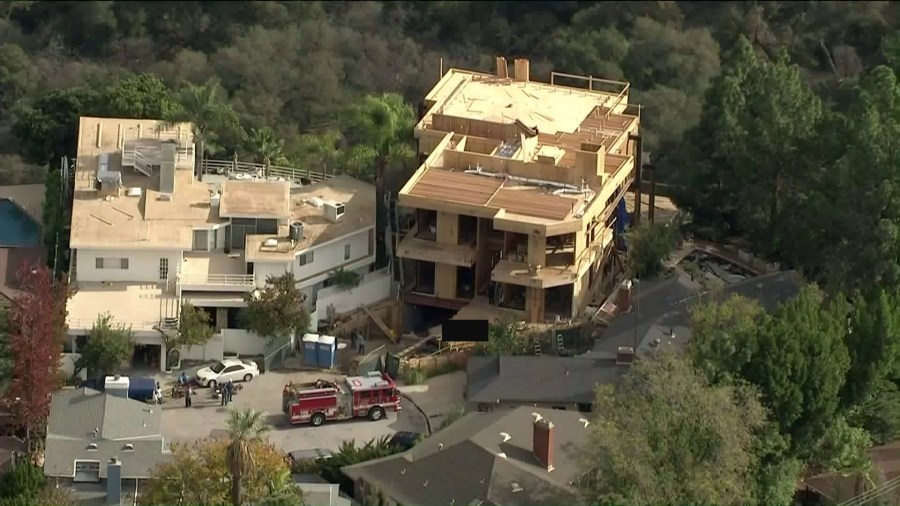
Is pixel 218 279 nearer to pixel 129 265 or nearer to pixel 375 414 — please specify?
pixel 129 265

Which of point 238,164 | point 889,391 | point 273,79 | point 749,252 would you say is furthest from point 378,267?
point 273,79

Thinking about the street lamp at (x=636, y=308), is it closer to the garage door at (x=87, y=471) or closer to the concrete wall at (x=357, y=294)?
the concrete wall at (x=357, y=294)

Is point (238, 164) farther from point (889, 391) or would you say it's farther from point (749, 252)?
point (889, 391)

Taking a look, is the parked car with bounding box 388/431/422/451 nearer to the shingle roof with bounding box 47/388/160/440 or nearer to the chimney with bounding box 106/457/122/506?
the shingle roof with bounding box 47/388/160/440

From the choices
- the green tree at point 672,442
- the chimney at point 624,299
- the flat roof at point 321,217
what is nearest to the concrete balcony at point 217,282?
the flat roof at point 321,217

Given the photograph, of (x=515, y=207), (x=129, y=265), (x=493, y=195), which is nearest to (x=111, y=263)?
(x=129, y=265)

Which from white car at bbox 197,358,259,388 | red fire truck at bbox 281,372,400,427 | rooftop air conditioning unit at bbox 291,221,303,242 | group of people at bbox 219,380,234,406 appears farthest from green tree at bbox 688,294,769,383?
rooftop air conditioning unit at bbox 291,221,303,242
